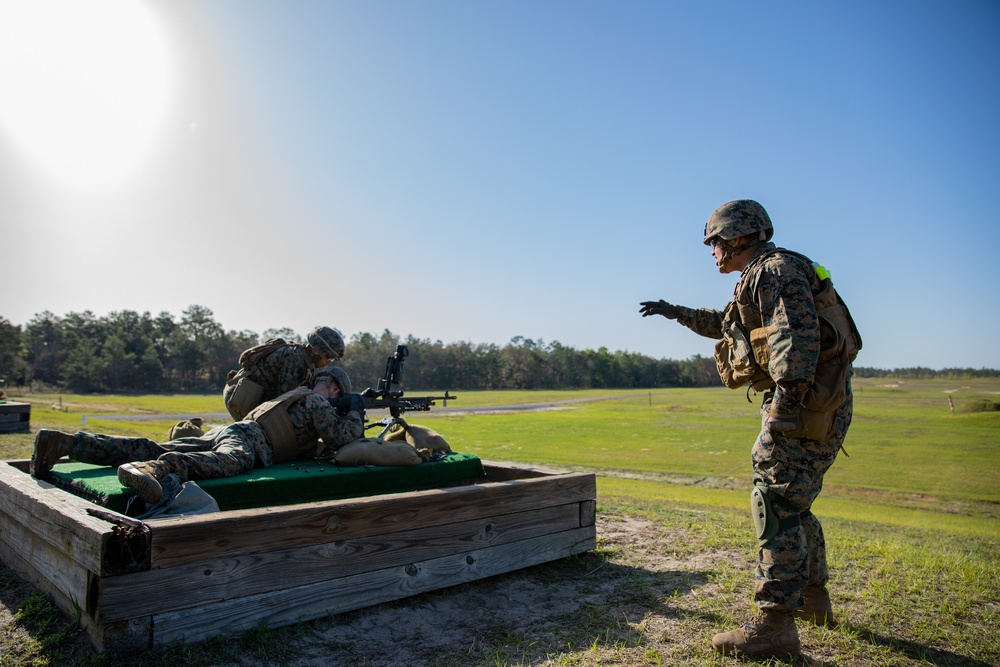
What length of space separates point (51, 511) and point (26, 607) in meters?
0.65

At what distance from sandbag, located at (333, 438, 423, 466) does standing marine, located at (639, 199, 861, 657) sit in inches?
107

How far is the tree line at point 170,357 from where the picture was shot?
2569 inches

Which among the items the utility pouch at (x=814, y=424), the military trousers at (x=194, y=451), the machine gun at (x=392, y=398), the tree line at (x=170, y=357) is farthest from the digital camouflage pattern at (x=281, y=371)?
the tree line at (x=170, y=357)

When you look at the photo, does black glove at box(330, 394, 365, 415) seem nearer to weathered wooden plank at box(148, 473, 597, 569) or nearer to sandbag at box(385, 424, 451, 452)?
sandbag at box(385, 424, 451, 452)

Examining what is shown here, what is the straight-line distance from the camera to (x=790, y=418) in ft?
12.2

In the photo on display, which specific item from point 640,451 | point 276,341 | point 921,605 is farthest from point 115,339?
point 921,605

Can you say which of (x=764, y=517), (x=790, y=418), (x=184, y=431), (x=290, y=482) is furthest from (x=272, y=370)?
(x=790, y=418)

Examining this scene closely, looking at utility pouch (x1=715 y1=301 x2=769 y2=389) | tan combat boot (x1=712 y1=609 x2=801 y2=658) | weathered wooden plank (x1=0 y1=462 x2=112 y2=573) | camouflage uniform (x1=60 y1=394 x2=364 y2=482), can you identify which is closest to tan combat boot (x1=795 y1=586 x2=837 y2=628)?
tan combat boot (x1=712 y1=609 x2=801 y2=658)

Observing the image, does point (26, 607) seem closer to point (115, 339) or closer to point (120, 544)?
point (120, 544)

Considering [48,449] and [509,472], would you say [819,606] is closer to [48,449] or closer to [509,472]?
[509,472]

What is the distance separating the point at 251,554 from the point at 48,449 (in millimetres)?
2168

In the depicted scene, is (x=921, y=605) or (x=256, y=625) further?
(x=921, y=605)

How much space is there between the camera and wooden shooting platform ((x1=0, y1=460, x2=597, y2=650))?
10.9 ft

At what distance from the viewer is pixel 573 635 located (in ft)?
13.1
